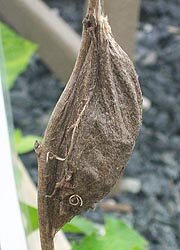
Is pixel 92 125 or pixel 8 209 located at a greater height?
pixel 92 125

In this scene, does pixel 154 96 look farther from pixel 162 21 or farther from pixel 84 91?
pixel 84 91

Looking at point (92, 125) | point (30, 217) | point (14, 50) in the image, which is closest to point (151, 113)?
point (14, 50)

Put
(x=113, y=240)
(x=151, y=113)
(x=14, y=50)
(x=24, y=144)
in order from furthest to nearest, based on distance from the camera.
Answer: (x=151, y=113) → (x=24, y=144) → (x=14, y=50) → (x=113, y=240)

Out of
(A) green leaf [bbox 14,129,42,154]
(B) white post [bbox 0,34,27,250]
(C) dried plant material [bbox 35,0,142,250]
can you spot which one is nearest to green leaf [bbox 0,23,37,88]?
(A) green leaf [bbox 14,129,42,154]

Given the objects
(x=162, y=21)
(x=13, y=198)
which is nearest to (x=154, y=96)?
(x=162, y=21)

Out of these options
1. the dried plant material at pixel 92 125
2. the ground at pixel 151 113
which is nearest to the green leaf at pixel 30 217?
the dried plant material at pixel 92 125

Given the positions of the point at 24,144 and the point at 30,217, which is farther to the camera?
the point at 24,144

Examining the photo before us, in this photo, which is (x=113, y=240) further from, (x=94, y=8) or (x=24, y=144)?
(x=24, y=144)
